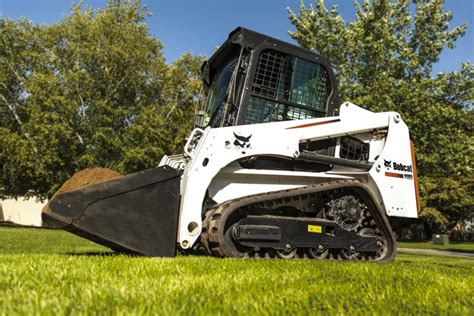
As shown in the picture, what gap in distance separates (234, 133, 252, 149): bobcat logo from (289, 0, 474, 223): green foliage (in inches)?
486

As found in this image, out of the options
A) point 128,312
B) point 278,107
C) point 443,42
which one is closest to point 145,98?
point 443,42

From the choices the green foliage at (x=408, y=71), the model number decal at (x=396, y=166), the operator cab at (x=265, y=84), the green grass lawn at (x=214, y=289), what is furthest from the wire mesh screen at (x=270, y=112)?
the green foliage at (x=408, y=71)

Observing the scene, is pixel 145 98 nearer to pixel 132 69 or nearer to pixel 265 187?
pixel 132 69

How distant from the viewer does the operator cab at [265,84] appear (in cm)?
648

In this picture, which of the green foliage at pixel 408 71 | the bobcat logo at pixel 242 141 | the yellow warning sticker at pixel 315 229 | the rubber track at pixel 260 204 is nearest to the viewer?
the rubber track at pixel 260 204

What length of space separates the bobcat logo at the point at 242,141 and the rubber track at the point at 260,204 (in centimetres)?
68

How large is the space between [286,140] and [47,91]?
22074 millimetres

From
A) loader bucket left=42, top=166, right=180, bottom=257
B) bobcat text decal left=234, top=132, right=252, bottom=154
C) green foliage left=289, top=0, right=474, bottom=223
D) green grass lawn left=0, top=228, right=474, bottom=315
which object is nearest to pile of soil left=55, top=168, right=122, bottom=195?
loader bucket left=42, top=166, right=180, bottom=257

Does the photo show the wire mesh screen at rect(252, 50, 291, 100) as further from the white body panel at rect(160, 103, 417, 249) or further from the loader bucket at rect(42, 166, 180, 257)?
the loader bucket at rect(42, 166, 180, 257)

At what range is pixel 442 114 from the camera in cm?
1775

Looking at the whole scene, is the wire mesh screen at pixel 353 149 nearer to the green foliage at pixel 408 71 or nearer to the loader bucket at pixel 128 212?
the loader bucket at pixel 128 212

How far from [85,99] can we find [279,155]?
2307 centimetres

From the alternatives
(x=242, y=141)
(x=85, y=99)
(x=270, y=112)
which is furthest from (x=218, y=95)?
(x=85, y=99)

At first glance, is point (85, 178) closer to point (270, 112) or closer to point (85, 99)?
point (270, 112)
